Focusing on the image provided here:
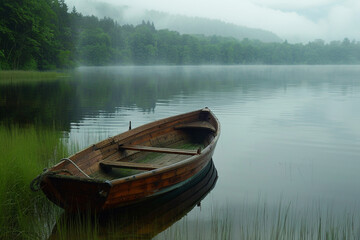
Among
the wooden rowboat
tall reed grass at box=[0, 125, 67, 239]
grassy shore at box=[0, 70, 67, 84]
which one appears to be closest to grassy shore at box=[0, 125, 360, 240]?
tall reed grass at box=[0, 125, 67, 239]

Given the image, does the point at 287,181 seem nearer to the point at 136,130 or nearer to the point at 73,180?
the point at 136,130

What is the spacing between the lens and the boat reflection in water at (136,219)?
17.9 feet

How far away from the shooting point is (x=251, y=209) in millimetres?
6957

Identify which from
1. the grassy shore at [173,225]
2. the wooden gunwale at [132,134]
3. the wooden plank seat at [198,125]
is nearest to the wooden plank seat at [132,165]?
the wooden gunwale at [132,134]

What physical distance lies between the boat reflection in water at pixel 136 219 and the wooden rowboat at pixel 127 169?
10.4 inches

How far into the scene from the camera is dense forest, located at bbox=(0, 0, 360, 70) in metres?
46.4

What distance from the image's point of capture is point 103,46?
107m

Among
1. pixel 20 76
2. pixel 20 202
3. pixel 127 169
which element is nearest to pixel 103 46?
pixel 20 76

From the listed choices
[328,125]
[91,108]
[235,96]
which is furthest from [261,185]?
[235,96]

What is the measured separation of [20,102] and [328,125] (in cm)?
1681

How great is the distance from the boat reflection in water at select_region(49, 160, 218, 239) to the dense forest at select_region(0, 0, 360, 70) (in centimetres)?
4085

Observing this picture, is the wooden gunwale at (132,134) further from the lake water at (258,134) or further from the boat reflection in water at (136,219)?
the lake water at (258,134)

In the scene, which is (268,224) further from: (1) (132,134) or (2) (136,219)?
(1) (132,134)

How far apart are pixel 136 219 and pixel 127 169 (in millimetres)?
1635
